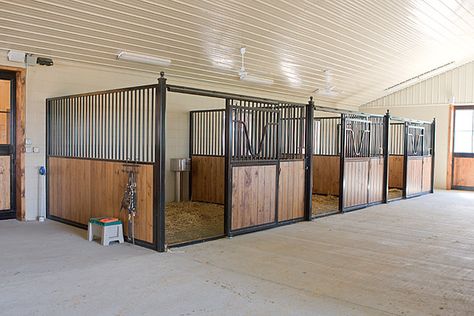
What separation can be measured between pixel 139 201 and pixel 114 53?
2.65m

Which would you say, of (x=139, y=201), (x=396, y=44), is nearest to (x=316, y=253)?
(x=139, y=201)

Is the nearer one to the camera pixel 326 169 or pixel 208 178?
pixel 208 178

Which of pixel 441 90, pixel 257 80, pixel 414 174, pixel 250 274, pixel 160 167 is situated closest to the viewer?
pixel 250 274

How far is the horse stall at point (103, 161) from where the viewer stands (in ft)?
15.0

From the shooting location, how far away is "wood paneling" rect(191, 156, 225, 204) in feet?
25.1

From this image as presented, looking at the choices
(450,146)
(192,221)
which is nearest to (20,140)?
(192,221)

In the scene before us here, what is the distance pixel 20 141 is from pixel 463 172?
10514 millimetres

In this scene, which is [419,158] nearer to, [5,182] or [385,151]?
[385,151]

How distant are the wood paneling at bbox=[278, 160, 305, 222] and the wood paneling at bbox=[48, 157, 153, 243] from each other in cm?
208

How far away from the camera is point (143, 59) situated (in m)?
6.41

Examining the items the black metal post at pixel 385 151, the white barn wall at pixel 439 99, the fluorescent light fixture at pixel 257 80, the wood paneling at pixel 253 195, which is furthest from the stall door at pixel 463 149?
the wood paneling at pixel 253 195

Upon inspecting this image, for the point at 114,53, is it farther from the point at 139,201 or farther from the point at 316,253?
the point at 316,253

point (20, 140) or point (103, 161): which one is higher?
point (20, 140)

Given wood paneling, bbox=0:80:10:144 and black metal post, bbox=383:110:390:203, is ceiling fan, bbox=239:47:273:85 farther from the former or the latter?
wood paneling, bbox=0:80:10:144
